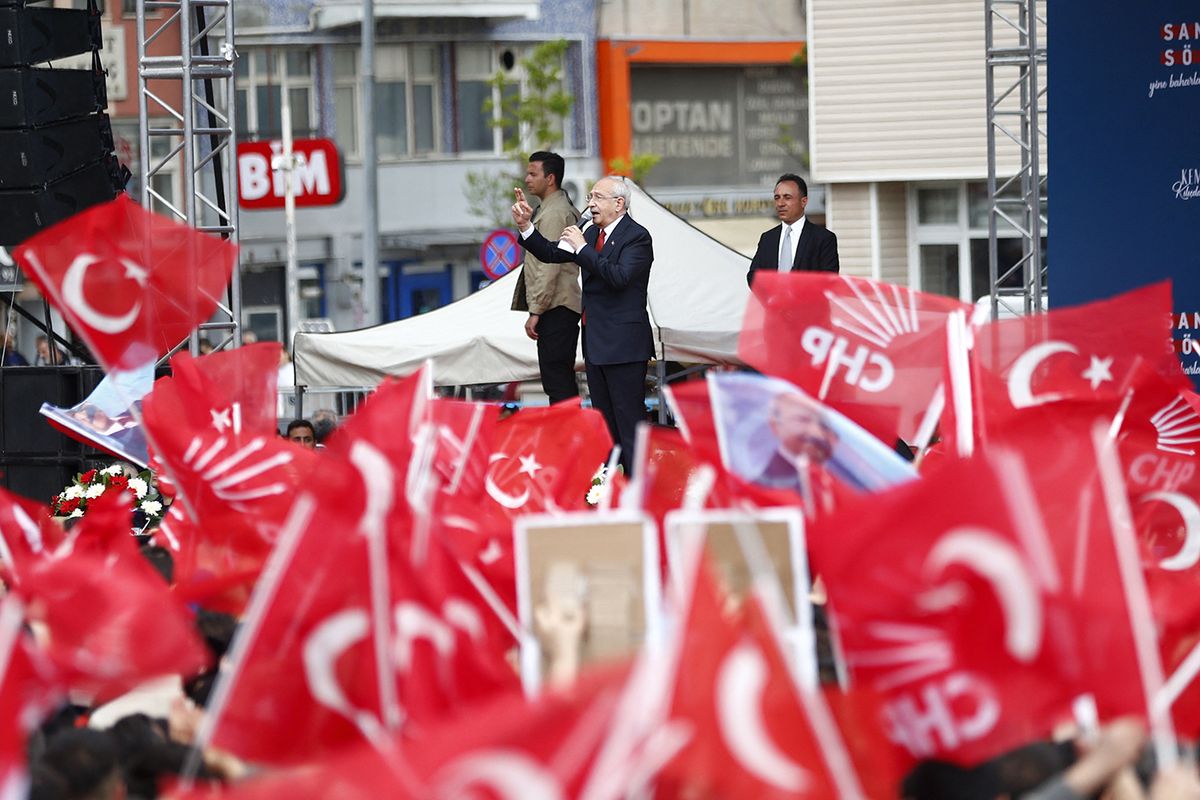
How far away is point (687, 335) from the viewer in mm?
15531

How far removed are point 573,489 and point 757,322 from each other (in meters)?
0.94

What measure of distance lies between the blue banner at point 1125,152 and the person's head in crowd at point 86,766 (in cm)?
659

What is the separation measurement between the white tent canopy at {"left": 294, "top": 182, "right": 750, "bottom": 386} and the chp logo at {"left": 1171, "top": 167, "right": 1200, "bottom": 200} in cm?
577

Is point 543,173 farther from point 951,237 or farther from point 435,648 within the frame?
point 951,237

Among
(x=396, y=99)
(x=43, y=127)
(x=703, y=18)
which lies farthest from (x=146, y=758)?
(x=703, y=18)

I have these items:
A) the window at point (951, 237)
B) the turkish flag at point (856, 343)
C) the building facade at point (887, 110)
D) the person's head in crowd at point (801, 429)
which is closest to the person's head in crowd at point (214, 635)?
the person's head in crowd at point (801, 429)

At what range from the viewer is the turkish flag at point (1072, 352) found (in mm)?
7129

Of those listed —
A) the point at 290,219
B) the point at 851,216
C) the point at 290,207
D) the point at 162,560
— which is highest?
the point at 290,207

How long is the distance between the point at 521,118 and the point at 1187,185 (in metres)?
22.1

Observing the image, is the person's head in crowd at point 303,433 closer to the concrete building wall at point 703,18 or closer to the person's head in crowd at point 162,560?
the person's head in crowd at point 162,560

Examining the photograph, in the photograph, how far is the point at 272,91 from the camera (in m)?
32.9

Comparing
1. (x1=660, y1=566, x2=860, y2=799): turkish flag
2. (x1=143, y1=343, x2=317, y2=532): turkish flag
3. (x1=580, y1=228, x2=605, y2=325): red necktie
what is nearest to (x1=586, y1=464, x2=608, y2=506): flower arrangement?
(x1=580, y1=228, x2=605, y2=325): red necktie

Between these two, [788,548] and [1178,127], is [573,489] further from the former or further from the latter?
[1178,127]

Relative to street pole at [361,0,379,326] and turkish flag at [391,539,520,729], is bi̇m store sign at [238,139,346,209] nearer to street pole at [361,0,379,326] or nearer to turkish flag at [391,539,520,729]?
street pole at [361,0,379,326]
